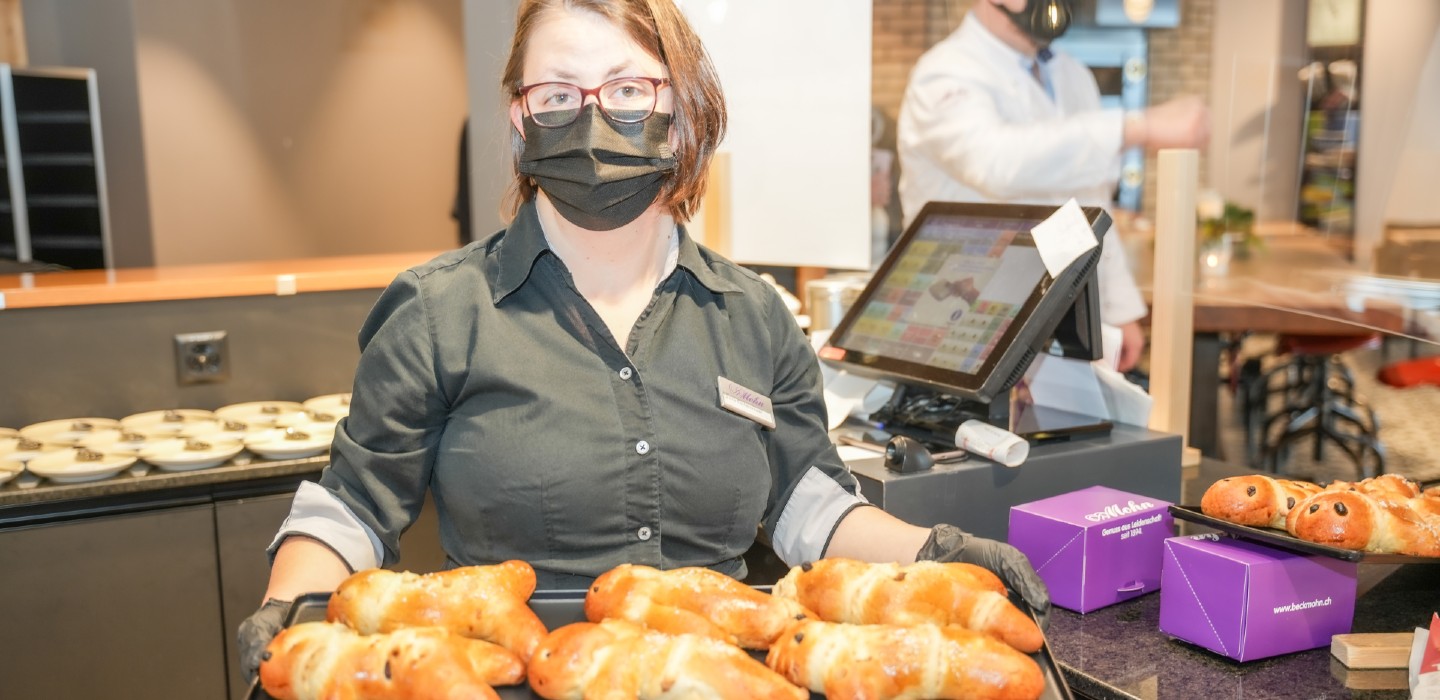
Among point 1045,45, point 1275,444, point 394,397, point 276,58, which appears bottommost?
point 1275,444

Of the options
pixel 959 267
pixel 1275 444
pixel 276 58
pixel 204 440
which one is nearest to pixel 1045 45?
pixel 959 267

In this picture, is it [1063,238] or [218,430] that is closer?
[1063,238]

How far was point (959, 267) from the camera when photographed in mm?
1832

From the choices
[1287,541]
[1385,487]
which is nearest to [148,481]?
[1287,541]

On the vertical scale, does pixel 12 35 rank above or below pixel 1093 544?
above

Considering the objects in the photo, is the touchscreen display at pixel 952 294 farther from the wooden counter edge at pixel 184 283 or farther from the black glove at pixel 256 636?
the wooden counter edge at pixel 184 283

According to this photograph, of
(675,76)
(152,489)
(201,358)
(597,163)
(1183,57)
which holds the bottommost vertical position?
(152,489)

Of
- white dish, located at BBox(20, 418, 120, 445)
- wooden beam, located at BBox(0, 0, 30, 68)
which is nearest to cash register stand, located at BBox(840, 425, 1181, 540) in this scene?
white dish, located at BBox(20, 418, 120, 445)

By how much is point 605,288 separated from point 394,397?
0.97 ft

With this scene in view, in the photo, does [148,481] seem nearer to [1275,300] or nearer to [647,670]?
[647,670]

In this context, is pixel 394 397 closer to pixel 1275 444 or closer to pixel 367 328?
pixel 367 328

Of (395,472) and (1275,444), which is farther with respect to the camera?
(1275,444)

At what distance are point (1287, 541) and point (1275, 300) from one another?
2.48 meters

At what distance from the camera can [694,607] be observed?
3.59ft
